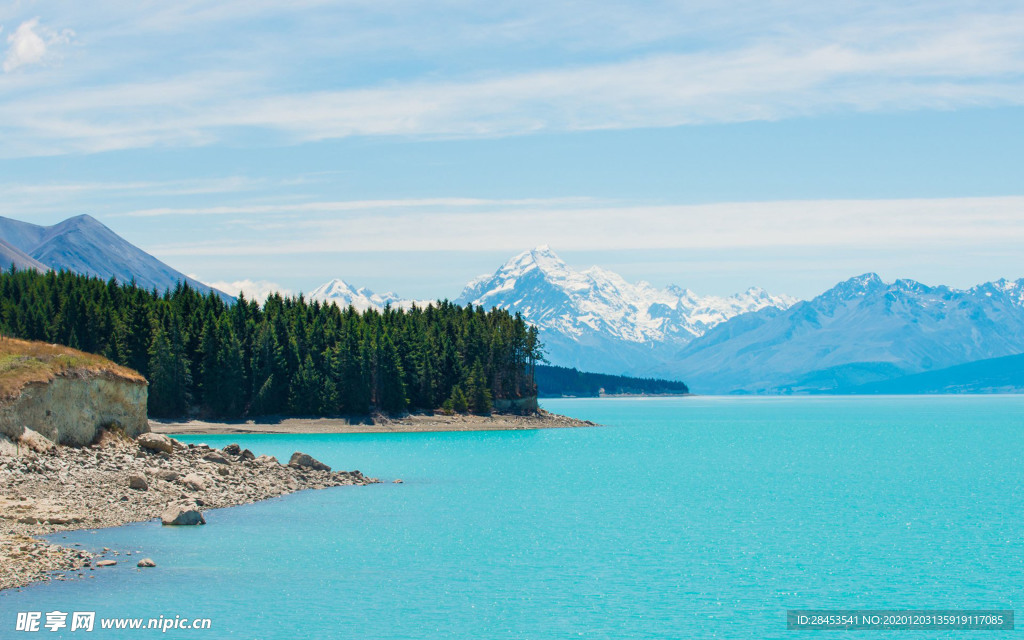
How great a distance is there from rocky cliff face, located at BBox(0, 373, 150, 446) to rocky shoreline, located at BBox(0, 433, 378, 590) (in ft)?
3.43

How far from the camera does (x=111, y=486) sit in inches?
1923

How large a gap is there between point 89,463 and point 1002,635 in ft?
144

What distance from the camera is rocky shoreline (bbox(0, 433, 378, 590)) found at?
3397cm

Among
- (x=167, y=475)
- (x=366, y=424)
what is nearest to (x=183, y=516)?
(x=167, y=475)

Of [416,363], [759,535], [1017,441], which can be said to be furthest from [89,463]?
[1017,441]

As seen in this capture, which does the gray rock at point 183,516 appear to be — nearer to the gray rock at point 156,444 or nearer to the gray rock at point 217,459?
the gray rock at point 217,459

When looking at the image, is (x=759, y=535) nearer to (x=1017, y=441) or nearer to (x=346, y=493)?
(x=346, y=493)

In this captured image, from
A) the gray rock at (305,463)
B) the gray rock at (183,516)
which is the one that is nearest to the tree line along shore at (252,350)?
the gray rock at (305,463)

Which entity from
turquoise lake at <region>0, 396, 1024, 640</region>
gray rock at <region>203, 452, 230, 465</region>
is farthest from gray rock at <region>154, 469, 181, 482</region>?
gray rock at <region>203, 452, 230, 465</region>

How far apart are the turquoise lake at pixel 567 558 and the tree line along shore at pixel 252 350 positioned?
6075cm

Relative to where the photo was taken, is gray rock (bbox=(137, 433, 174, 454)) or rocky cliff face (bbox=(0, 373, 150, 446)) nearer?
rocky cliff face (bbox=(0, 373, 150, 446))

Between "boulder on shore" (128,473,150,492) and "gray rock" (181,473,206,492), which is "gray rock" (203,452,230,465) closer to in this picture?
"gray rock" (181,473,206,492)

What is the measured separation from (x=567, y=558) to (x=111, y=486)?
24.3m

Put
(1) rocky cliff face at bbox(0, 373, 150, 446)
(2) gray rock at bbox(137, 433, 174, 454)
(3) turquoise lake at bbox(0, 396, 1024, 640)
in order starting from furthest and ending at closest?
(2) gray rock at bbox(137, 433, 174, 454), (1) rocky cliff face at bbox(0, 373, 150, 446), (3) turquoise lake at bbox(0, 396, 1024, 640)
